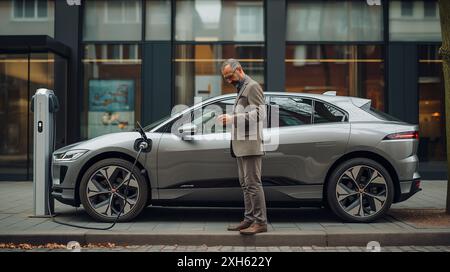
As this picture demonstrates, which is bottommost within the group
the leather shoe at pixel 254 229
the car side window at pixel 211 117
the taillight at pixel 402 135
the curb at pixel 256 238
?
the curb at pixel 256 238

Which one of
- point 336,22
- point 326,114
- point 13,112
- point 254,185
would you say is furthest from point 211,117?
point 13,112

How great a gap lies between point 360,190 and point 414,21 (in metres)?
7.03

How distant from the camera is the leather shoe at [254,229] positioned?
6.01 meters

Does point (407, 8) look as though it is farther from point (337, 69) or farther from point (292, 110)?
point (292, 110)

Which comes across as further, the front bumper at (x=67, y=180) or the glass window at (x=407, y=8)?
the glass window at (x=407, y=8)

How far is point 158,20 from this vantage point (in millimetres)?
12500

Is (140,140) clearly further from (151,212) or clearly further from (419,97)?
(419,97)

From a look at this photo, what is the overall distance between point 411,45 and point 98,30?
22.7 ft

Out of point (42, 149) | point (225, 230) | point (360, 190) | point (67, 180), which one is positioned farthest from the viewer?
point (42, 149)

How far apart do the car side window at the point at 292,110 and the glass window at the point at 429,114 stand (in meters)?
6.15

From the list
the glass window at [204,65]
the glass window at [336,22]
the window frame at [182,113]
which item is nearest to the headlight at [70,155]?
the window frame at [182,113]

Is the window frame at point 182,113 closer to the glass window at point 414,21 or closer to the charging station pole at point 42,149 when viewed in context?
the charging station pole at point 42,149
